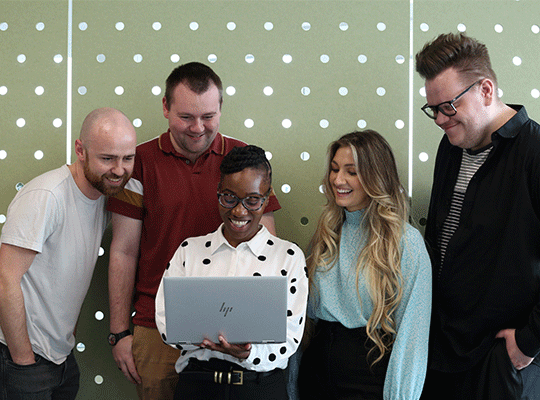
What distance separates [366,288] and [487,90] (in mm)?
968

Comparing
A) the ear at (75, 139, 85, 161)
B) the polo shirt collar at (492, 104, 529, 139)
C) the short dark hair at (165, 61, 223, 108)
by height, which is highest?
the short dark hair at (165, 61, 223, 108)

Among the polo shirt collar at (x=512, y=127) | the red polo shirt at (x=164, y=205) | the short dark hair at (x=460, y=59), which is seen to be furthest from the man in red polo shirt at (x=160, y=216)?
the polo shirt collar at (x=512, y=127)

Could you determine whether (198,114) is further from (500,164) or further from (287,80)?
(500,164)

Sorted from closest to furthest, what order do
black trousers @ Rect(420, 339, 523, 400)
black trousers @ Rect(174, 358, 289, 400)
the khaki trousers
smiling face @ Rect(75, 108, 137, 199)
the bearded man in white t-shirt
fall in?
black trousers @ Rect(174, 358, 289, 400), black trousers @ Rect(420, 339, 523, 400), the bearded man in white t-shirt, smiling face @ Rect(75, 108, 137, 199), the khaki trousers

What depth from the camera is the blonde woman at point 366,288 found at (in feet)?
6.39

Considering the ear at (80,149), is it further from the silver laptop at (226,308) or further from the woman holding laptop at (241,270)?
the silver laptop at (226,308)

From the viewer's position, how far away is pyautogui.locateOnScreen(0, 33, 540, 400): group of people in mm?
1891

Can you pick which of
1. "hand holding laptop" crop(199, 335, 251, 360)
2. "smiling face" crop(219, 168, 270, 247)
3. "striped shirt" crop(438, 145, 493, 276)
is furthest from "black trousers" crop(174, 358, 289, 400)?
"striped shirt" crop(438, 145, 493, 276)

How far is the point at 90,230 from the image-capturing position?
2.22 meters

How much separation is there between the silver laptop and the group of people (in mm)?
124

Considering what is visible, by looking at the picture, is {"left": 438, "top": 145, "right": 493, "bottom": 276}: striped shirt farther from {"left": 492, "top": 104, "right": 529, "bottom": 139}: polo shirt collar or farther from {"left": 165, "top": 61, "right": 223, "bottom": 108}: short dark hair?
{"left": 165, "top": 61, "right": 223, "bottom": 108}: short dark hair

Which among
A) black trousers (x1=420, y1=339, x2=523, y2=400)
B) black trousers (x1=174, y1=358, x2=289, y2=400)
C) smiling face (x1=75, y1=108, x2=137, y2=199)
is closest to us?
black trousers (x1=174, y1=358, x2=289, y2=400)

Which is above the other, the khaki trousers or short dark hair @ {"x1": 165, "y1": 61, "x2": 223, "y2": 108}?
short dark hair @ {"x1": 165, "y1": 61, "x2": 223, "y2": 108}

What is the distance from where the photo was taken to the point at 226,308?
162 cm
